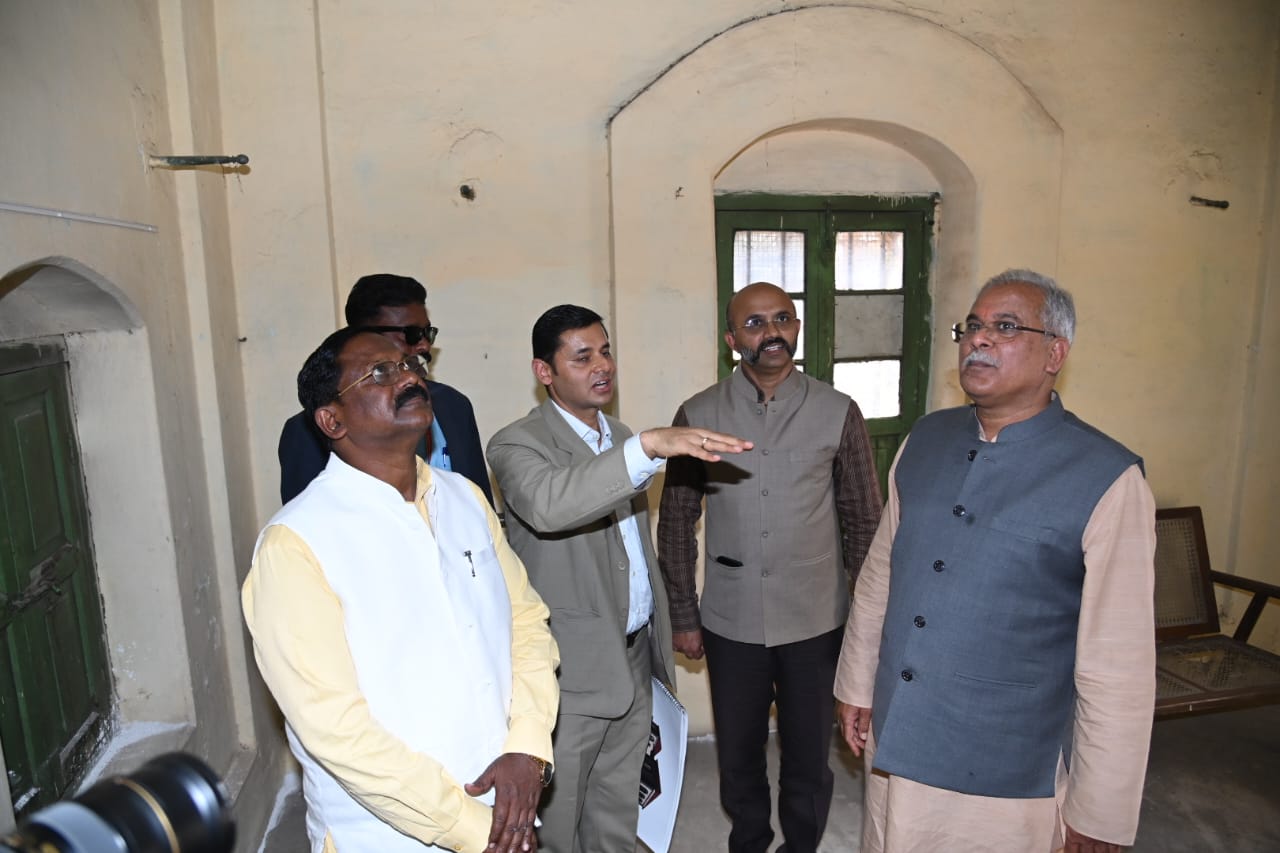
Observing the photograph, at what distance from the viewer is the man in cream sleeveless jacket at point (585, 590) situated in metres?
2.33

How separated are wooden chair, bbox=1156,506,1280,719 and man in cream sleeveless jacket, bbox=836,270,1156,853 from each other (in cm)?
177

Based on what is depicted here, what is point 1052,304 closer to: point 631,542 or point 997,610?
point 997,610

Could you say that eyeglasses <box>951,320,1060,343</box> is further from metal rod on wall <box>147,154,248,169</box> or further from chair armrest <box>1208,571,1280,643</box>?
chair armrest <box>1208,571,1280,643</box>

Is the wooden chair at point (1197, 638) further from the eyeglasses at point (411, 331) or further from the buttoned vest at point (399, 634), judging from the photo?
the eyeglasses at point (411, 331)

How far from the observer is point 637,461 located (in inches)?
76.5

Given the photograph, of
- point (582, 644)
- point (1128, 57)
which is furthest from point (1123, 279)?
point (582, 644)

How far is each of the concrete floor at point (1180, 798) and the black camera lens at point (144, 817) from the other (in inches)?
86.3

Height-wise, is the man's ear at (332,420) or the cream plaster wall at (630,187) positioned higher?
the cream plaster wall at (630,187)

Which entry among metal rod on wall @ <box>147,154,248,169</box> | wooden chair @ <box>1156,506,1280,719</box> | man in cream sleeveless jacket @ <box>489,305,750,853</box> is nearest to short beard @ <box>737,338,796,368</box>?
man in cream sleeveless jacket @ <box>489,305,750,853</box>

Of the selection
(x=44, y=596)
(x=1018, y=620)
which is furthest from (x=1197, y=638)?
(x=44, y=596)

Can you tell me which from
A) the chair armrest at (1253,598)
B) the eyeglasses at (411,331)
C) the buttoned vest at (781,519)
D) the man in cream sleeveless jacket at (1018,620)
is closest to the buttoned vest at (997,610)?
the man in cream sleeveless jacket at (1018,620)

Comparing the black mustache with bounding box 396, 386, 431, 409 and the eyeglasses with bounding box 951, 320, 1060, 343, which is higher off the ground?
the eyeglasses with bounding box 951, 320, 1060, 343

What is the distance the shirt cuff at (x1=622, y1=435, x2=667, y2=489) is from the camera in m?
1.94

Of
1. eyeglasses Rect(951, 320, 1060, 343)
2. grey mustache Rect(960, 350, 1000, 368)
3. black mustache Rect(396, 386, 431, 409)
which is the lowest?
black mustache Rect(396, 386, 431, 409)
